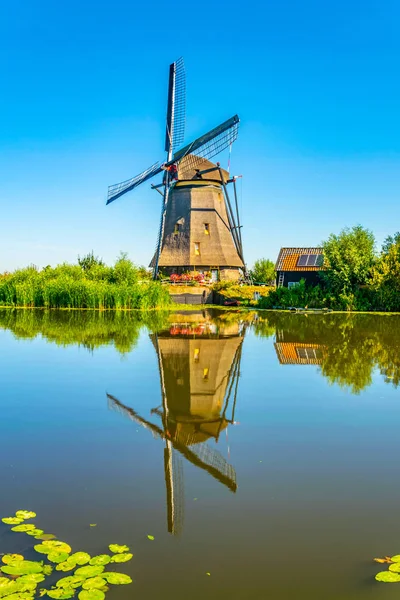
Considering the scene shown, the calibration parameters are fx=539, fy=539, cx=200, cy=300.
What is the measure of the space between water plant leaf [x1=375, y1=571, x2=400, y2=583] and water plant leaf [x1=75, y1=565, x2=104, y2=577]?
149 centimetres

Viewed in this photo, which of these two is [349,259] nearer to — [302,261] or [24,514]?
[302,261]

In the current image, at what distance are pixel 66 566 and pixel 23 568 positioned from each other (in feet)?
0.74

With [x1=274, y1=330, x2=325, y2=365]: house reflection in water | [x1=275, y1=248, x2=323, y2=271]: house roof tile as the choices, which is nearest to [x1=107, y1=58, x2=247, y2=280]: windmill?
[x1=275, y1=248, x2=323, y2=271]: house roof tile

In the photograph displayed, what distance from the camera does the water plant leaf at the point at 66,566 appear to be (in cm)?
293

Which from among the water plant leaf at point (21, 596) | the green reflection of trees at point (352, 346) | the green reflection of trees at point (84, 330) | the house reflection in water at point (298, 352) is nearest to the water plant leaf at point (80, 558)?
the water plant leaf at point (21, 596)

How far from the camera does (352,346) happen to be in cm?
1249

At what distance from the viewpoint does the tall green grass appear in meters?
26.0

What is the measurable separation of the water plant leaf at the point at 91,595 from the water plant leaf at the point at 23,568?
0.34 m

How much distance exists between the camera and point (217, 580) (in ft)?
9.43

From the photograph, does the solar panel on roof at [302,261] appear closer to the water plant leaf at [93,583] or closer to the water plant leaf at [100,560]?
the water plant leaf at [100,560]

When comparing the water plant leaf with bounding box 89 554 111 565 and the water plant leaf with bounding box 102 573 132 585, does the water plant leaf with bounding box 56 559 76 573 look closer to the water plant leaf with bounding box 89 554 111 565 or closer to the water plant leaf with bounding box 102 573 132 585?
the water plant leaf with bounding box 89 554 111 565

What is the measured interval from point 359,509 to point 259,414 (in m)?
2.59

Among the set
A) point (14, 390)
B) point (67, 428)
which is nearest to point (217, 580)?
point (67, 428)

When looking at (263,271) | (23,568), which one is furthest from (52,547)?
(263,271)
